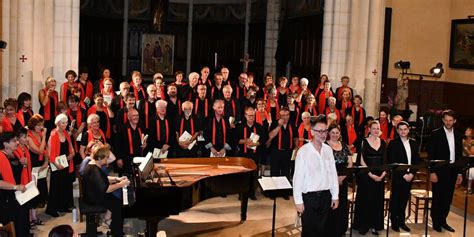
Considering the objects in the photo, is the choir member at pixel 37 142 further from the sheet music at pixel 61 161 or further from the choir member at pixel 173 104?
the choir member at pixel 173 104

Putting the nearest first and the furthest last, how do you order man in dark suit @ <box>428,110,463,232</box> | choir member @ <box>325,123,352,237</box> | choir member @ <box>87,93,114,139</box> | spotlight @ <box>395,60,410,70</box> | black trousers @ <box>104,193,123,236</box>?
black trousers @ <box>104,193,123,236</box> → choir member @ <box>325,123,352,237</box> → man in dark suit @ <box>428,110,463,232</box> → choir member @ <box>87,93,114,139</box> → spotlight @ <box>395,60,410,70</box>

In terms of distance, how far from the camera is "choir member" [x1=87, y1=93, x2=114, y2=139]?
998 cm

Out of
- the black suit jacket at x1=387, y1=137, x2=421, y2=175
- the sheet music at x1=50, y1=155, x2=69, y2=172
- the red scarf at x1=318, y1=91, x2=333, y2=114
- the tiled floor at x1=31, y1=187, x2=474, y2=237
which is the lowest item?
the tiled floor at x1=31, y1=187, x2=474, y2=237

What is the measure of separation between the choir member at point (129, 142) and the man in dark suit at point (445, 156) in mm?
4144

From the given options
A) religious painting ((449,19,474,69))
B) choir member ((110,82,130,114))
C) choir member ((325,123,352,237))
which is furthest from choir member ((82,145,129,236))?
religious painting ((449,19,474,69))

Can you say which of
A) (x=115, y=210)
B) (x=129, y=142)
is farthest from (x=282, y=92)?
(x=115, y=210)

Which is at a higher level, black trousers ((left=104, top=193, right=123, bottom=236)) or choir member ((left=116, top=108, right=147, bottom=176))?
choir member ((left=116, top=108, right=147, bottom=176))

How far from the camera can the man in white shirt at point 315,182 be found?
654cm

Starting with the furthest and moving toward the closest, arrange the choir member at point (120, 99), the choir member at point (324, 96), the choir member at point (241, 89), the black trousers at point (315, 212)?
1. the choir member at point (241, 89)
2. the choir member at point (324, 96)
3. the choir member at point (120, 99)
4. the black trousers at point (315, 212)

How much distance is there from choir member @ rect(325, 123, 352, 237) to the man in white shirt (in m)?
0.62

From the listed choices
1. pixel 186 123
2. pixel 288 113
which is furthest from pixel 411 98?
pixel 186 123

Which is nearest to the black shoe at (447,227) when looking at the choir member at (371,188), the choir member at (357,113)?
the choir member at (371,188)

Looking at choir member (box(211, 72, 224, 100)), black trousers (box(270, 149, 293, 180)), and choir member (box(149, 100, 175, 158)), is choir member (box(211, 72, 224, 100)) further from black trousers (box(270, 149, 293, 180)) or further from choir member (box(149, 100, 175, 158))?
choir member (box(149, 100, 175, 158))

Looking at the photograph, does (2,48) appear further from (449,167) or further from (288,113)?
(449,167)
